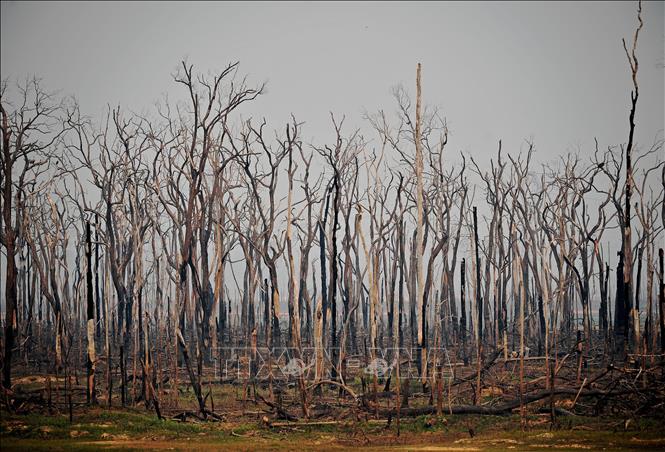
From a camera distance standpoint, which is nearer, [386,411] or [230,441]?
[230,441]

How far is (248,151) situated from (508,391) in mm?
19009

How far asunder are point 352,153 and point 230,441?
78.8 ft

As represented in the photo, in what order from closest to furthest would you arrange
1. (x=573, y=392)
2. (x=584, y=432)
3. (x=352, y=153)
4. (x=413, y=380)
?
(x=584, y=432) → (x=573, y=392) → (x=413, y=380) → (x=352, y=153)

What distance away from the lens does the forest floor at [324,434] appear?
18.1 metres

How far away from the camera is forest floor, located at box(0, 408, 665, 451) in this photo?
59.3 ft

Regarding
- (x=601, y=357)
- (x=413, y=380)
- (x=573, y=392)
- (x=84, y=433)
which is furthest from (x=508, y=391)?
(x=84, y=433)

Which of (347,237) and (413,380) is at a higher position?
(347,237)

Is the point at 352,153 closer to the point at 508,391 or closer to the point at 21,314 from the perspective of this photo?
the point at 508,391

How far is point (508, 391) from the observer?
25.9 meters

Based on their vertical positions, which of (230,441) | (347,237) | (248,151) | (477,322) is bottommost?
(230,441)

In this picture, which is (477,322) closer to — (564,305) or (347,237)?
(347,237)

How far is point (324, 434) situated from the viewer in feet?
68.0

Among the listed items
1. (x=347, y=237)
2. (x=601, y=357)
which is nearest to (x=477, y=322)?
(x=601, y=357)

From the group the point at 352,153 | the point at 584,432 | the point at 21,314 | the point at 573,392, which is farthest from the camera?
the point at 21,314
